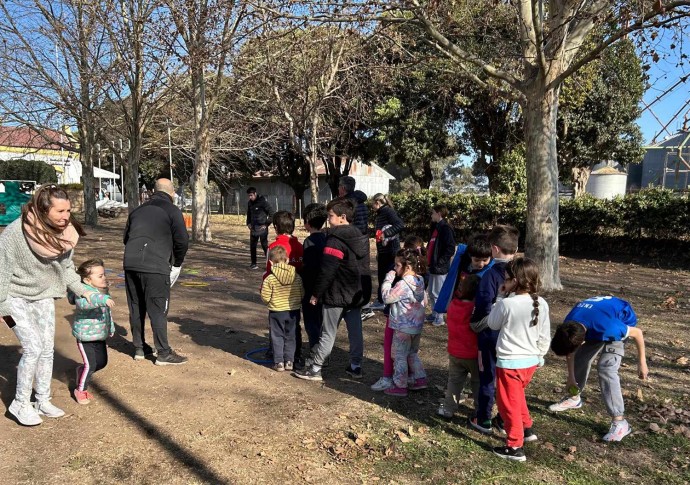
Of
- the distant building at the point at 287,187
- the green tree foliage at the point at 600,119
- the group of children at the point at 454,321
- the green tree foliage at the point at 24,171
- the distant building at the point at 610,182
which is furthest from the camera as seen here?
the distant building at the point at 287,187

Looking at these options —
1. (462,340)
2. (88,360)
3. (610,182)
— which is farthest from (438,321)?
(610,182)

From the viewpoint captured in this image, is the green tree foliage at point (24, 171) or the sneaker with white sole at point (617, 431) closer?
the sneaker with white sole at point (617, 431)

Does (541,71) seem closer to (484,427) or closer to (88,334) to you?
(484,427)

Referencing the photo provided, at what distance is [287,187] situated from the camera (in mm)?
46438

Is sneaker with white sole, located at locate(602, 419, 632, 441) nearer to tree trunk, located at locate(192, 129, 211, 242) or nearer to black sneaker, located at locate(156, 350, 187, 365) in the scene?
black sneaker, located at locate(156, 350, 187, 365)

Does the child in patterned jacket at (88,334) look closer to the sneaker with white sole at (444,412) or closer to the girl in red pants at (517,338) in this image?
the sneaker with white sole at (444,412)

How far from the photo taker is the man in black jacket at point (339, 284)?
482 centimetres

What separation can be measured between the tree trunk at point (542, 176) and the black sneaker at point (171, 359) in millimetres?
6216

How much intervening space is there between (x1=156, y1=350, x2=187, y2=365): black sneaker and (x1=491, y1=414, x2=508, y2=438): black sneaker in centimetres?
320

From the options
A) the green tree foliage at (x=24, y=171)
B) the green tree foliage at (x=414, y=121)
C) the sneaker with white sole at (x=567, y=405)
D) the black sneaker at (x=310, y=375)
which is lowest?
the black sneaker at (x=310, y=375)

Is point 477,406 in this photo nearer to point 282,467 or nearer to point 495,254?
point 495,254

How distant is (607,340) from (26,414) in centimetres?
445

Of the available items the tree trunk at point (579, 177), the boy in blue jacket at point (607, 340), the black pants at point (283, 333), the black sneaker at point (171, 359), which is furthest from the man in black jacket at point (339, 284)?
the tree trunk at point (579, 177)

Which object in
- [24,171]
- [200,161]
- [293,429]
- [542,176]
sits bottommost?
[293,429]
